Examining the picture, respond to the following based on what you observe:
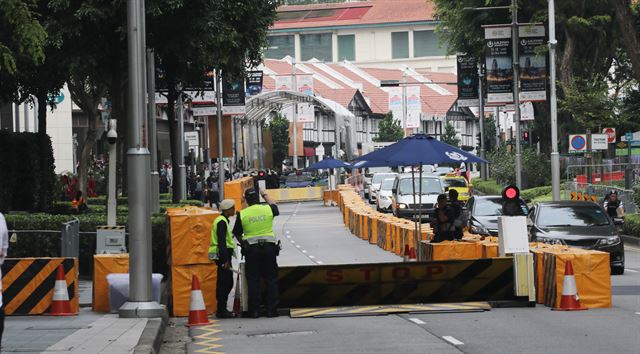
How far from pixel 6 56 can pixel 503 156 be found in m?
52.1

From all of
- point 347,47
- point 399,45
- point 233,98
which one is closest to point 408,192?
point 233,98

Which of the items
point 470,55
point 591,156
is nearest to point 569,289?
point 591,156

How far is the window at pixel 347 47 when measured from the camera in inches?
6016

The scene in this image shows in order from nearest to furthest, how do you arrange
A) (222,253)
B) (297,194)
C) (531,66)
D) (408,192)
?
(222,253) → (531,66) → (408,192) → (297,194)

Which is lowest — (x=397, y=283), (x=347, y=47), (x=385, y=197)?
(x=397, y=283)

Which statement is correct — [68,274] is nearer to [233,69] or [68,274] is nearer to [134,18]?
[134,18]

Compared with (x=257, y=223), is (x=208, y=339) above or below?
below

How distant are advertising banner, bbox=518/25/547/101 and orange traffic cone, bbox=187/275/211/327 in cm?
3001

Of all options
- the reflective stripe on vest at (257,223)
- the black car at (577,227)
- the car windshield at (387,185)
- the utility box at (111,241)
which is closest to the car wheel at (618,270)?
the black car at (577,227)

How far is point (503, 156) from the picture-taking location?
227 ft

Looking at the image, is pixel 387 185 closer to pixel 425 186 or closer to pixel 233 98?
pixel 233 98

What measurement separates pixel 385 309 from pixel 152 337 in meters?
4.81

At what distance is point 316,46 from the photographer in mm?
153500

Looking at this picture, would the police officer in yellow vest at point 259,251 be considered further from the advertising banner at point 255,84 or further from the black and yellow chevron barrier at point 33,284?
the advertising banner at point 255,84
